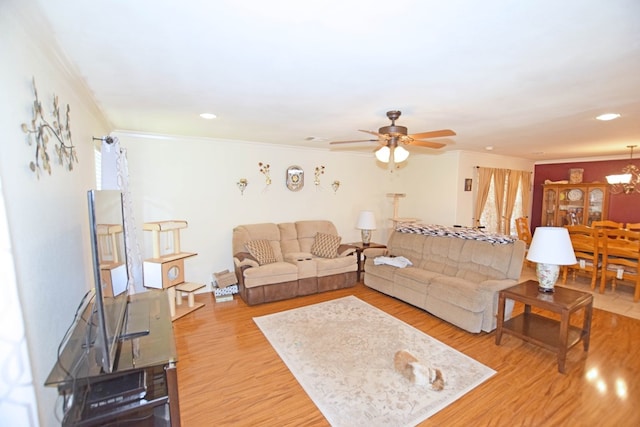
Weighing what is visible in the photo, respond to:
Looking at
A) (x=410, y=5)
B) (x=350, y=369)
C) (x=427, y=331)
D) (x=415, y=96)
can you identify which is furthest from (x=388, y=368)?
(x=410, y=5)

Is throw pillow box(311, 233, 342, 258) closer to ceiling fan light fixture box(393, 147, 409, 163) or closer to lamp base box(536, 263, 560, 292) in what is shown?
ceiling fan light fixture box(393, 147, 409, 163)

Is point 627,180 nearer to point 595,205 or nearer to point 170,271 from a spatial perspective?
point 595,205

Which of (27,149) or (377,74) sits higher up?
(377,74)

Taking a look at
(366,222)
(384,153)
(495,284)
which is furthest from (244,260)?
(495,284)

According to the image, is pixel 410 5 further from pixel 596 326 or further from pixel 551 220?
pixel 551 220

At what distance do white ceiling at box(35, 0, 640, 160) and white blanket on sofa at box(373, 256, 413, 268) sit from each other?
203cm

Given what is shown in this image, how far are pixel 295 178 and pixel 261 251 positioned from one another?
4.89 ft

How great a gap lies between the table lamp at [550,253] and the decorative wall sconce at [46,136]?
3.60 meters

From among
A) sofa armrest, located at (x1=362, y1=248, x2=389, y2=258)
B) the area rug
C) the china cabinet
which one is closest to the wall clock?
sofa armrest, located at (x1=362, y1=248, x2=389, y2=258)

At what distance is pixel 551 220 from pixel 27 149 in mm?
8650

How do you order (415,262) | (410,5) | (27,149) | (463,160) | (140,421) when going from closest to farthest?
1. (410,5)
2. (27,149)
3. (140,421)
4. (415,262)
5. (463,160)

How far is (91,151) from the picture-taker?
2.74 meters

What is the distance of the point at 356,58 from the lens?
1.70m

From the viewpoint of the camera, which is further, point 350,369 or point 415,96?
point 350,369
